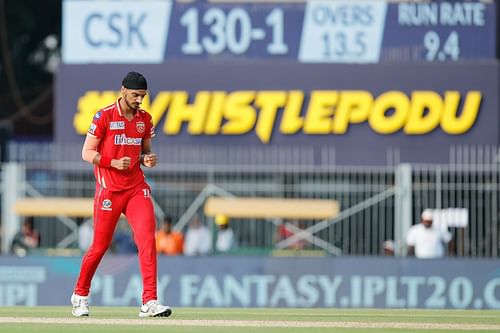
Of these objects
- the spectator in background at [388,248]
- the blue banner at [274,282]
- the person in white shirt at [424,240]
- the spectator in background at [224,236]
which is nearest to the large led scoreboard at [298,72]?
the spectator in background at [224,236]

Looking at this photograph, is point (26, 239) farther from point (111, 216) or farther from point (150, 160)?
point (150, 160)

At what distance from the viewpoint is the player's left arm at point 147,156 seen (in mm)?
14648

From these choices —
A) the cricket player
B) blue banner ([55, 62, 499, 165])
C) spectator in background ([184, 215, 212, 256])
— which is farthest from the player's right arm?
blue banner ([55, 62, 499, 165])

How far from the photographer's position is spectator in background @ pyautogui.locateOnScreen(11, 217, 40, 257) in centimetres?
2632

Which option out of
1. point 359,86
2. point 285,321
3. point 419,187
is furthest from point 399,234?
point 285,321

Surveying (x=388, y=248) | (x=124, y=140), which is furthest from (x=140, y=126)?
(x=388, y=248)

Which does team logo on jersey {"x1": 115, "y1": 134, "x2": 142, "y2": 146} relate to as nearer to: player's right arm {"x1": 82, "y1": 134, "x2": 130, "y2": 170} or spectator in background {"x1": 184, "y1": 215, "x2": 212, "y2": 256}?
player's right arm {"x1": 82, "y1": 134, "x2": 130, "y2": 170}

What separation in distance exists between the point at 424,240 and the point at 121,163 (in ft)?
39.4

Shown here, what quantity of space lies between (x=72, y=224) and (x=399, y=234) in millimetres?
6319

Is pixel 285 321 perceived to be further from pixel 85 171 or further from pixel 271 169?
pixel 85 171

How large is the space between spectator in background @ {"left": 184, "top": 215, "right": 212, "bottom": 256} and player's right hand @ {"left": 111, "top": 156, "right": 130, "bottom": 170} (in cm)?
1278

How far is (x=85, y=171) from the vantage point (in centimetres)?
2991

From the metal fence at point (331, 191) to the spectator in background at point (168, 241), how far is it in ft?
2.85

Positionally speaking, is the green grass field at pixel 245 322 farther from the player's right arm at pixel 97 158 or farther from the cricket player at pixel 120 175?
the player's right arm at pixel 97 158
